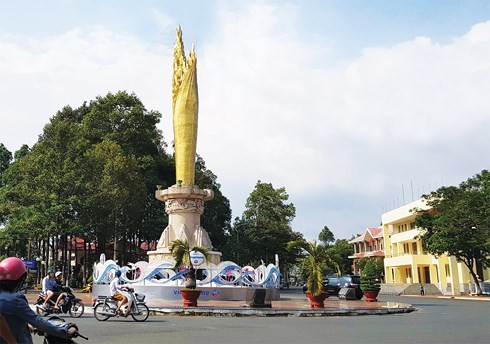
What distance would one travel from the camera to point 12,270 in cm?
410

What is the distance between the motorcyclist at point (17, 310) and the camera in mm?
3980

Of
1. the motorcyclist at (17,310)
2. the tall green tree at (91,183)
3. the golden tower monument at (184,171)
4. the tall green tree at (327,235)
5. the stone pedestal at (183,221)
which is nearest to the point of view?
the motorcyclist at (17,310)

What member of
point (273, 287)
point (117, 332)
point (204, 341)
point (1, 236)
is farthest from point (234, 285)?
point (1, 236)

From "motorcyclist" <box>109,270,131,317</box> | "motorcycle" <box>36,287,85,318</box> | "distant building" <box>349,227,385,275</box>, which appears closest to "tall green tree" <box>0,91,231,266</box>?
"motorcycle" <box>36,287,85,318</box>

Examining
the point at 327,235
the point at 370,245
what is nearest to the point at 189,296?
the point at 370,245

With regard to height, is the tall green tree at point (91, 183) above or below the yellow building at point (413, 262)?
above

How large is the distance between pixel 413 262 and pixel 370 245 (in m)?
24.6

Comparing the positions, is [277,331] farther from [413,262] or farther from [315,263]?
[413,262]

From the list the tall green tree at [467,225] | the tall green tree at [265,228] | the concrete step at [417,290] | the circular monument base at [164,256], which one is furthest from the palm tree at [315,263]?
the tall green tree at [265,228]

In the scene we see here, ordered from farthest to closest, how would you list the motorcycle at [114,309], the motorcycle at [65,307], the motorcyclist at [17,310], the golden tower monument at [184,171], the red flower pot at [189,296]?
the golden tower monument at [184,171]
the red flower pot at [189,296]
the motorcycle at [65,307]
the motorcycle at [114,309]
the motorcyclist at [17,310]

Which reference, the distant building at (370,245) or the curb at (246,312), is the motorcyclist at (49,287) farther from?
the distant building at (370,245)

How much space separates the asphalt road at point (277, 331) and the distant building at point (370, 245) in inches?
2088

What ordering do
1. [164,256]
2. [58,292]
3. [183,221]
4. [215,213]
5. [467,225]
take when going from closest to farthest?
[58,292], [164,256], [183,221], [467,225], [215,213]

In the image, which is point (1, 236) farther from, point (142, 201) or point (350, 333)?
point (350, 333)
